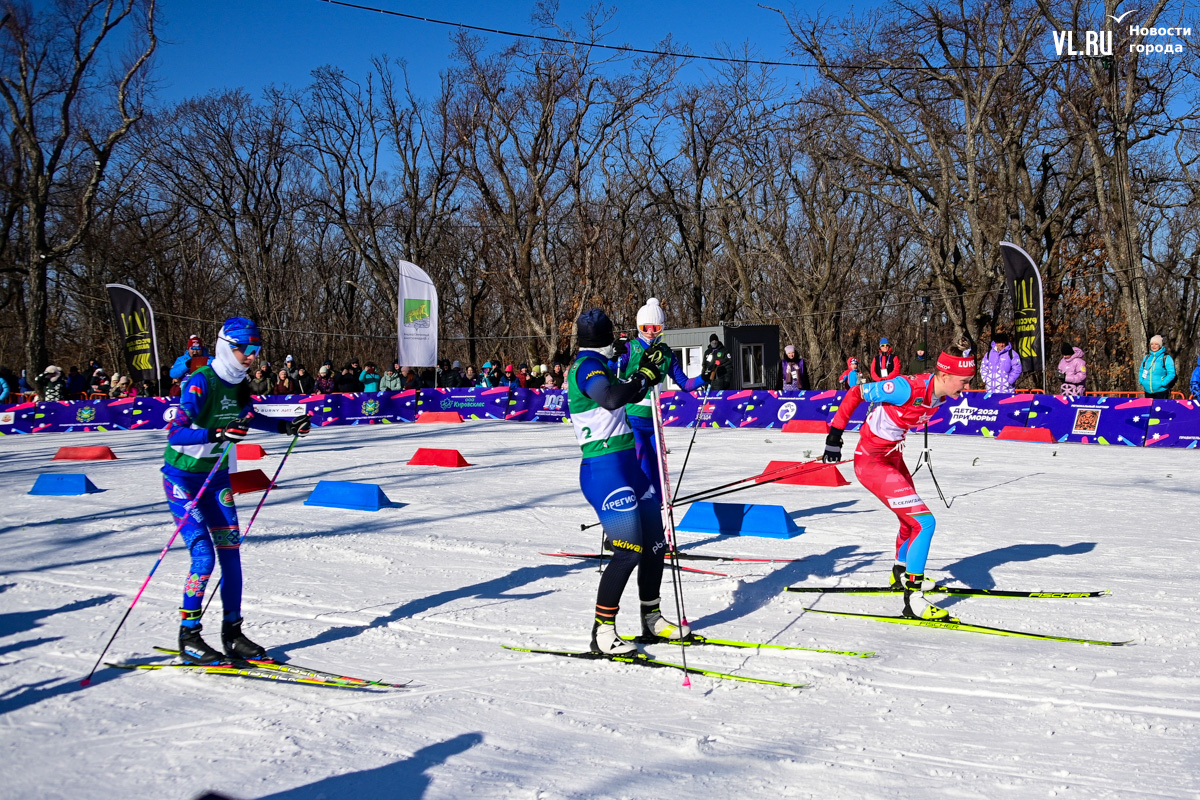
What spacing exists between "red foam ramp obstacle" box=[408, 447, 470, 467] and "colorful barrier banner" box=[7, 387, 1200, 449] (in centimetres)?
254

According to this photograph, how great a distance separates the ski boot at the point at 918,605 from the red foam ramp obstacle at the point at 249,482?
8.08 metres

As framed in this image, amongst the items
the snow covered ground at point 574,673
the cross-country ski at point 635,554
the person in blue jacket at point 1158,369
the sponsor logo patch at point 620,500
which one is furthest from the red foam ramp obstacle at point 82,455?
the person in blue jacket at point 1158,369

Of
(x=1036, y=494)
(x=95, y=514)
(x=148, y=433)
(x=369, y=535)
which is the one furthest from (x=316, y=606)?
(x=148, y=433)

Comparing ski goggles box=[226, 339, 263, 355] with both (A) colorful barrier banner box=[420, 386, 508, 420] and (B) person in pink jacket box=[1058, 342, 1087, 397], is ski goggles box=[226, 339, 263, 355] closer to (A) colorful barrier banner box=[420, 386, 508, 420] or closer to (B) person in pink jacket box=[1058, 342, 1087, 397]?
(B) person in pink jacket box=[1058, 342, 1087, 397]

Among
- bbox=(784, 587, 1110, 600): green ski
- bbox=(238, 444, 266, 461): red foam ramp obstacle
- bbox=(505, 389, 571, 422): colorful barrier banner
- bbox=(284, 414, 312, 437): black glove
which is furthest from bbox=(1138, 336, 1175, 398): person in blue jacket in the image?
bbox=(238, 444, 266, 461): red foam ramp obstacle

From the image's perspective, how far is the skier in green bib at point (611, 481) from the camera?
5.11 metres

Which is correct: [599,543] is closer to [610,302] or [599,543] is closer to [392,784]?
[392,784]

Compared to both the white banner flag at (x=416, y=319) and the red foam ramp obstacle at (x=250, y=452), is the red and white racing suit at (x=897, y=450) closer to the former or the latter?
the red foam ramp obstacle at (x=250, y=452)

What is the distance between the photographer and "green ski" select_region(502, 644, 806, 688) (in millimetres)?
4766

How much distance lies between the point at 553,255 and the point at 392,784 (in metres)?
38.7

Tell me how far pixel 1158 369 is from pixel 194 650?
16935 mm

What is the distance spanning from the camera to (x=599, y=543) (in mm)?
8562

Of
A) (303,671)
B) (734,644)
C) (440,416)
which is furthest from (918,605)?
(440,416)

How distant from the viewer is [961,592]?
648 centimetres
